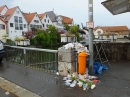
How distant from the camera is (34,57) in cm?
724

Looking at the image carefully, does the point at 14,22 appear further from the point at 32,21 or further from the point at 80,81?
the point at 80,81

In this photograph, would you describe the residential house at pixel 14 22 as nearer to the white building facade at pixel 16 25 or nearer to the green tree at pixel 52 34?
the white building facade at pixel 16 25

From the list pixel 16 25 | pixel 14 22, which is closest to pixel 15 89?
pixel 14 22

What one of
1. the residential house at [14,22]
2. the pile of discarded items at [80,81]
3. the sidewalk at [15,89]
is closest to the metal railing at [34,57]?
the pile of discarded items at [80,81]

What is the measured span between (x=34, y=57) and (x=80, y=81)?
3.48 metres

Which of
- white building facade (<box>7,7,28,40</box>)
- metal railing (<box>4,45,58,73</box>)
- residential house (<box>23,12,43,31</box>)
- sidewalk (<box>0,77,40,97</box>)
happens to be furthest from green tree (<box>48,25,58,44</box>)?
sidewalk (<box>0,77,40,97</box>)

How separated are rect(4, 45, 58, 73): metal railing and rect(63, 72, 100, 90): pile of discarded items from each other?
1188mm

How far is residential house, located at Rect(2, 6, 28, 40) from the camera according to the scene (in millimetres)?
40125

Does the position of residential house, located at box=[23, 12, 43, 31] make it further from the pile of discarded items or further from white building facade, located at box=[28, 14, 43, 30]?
the pile of discarded items

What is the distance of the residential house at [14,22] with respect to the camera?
132ft

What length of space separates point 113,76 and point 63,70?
185 cm

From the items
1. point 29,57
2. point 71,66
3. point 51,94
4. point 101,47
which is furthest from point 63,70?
point 101,47

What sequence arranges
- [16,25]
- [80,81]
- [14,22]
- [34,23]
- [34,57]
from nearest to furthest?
1. [80,81]
2. [34,57]
3. [14,22]
4. [16,25]
5. [34,23]

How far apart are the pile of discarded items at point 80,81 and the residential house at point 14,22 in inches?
1516
